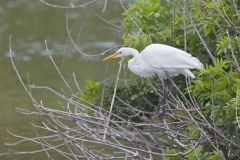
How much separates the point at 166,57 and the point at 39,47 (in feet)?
24.6

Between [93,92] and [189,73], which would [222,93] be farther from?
[93,92]

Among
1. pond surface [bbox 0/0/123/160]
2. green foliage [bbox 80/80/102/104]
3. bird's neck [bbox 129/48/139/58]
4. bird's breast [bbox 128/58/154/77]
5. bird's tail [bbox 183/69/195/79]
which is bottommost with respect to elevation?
pond surface [bbox 0/0/123/160]

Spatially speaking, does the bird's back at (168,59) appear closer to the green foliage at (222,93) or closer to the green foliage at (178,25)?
the green foliage at (178,25)

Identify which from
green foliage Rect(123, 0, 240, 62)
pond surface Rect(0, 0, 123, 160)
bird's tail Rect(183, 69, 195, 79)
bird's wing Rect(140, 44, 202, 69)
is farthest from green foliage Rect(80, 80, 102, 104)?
pond surface Rect(0, 0, 123, 160)

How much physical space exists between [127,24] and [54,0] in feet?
28.7

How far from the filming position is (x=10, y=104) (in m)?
10.3

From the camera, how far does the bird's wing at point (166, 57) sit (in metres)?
5.58

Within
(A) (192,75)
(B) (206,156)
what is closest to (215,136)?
(B) (206,156)

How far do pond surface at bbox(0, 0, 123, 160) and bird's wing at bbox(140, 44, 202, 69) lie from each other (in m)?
2.66

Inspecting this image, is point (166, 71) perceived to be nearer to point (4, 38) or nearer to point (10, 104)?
point (10, 104)

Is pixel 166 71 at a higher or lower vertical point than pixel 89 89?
higher

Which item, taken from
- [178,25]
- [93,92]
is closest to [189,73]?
[178,25]

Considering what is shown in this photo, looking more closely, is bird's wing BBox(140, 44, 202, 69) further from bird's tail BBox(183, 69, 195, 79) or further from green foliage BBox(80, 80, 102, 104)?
green foliage BBox(80, 80, 102, 104)

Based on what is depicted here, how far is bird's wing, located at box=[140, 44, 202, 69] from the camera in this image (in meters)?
5.58
